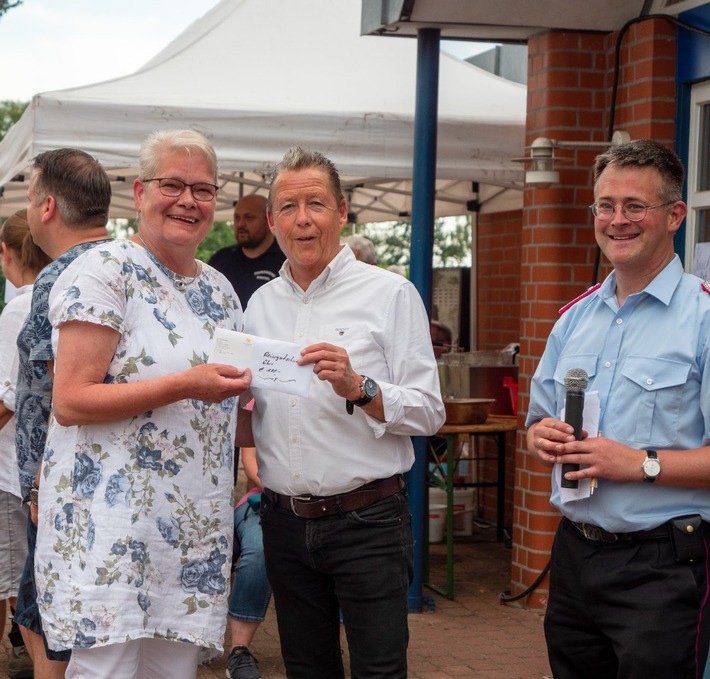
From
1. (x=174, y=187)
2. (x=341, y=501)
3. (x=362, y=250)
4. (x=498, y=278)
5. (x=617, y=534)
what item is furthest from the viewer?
(x=498, y=278)

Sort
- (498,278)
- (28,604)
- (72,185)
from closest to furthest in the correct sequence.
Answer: (72,185)
(28,604)
(498,278)

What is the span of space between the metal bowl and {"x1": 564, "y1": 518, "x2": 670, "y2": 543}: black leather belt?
3.81 metres

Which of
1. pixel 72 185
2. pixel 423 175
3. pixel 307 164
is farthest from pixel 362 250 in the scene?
pixel 307 164

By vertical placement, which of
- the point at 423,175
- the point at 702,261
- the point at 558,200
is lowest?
the point at 702,261

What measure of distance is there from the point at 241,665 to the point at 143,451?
2.60 metres

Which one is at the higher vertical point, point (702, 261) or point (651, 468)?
point (702, 261)

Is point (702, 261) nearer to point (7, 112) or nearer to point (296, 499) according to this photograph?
point (296, 499)

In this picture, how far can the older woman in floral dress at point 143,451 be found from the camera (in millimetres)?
2982

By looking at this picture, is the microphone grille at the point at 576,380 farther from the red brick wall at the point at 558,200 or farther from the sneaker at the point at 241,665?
the red brick wall at the point at 558,200

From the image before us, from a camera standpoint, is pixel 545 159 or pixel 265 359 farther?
pixel 545 159

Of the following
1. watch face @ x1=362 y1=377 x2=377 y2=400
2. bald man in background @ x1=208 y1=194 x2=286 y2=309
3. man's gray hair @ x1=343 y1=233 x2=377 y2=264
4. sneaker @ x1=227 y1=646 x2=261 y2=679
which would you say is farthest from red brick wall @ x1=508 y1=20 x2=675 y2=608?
watch face @ x1=362 y1=377 x2=377 y2=400

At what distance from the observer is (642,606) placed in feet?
9.80

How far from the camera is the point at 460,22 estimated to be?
6.20 m

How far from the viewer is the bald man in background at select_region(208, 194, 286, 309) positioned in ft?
25.8
